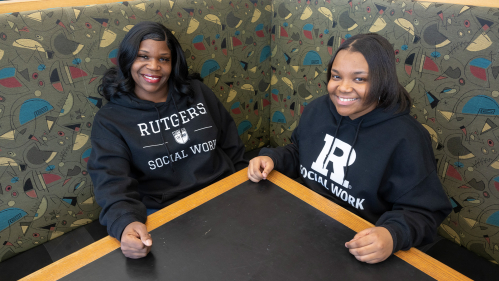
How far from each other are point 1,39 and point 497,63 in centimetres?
161

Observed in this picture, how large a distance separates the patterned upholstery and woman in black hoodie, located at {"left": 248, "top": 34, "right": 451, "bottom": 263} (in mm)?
326

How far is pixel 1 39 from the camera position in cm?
108

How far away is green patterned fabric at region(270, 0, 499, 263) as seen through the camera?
1092mm

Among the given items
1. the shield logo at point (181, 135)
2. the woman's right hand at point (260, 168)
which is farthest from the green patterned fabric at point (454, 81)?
the shield logo at point (181, 135)

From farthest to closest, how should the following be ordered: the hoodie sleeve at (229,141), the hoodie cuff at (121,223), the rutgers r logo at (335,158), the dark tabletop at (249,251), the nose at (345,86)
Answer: the hoodie sleeve at (229,141) < the rutgers r logo at (335,158) < the nose at (345,86) < the hoodie cuff at (121,223) < the dark tabletop at (249,251)

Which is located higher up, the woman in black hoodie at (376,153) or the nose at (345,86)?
the nose at (345,86)

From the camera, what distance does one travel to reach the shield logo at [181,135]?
1.28m

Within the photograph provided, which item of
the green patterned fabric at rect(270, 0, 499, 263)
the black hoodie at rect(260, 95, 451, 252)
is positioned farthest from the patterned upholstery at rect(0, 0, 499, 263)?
the black hoodie at rect(260, 95, 451, 252)

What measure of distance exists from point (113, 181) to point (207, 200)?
0.36 meters

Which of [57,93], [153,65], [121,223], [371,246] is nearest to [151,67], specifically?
[153,65]

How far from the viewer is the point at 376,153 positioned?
974 millimetres

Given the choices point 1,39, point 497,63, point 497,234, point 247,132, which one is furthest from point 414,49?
point 1,39

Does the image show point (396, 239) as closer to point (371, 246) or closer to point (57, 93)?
point (371, 246)

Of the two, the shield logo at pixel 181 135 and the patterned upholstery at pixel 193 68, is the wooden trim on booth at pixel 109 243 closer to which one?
the shield logo at pixel 181 135
